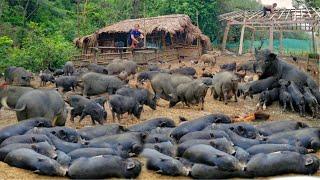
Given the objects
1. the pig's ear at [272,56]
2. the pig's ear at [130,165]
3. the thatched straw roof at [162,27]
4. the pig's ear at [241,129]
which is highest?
the thatched straw roof at [162,27]

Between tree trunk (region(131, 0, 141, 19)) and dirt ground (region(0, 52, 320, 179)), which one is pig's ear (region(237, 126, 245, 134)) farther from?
tree trunk (region(131, 0, 141, 19))

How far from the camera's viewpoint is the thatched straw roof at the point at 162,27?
29.5 meters

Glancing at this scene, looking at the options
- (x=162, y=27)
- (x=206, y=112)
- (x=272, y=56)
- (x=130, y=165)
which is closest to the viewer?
(x=130, y=165)

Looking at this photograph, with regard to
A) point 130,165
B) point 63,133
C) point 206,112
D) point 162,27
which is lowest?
point 206,112

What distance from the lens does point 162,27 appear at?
29625 millimetres

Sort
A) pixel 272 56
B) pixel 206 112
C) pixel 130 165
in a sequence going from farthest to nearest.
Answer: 1. pixel 272 56
2. pixel 206 112
3. pixel 130 165

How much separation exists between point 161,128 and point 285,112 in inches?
182

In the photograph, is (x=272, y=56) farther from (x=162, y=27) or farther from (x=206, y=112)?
(x=162, y=27)

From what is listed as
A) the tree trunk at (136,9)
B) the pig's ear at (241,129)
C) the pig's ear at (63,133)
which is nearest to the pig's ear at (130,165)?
the pig's ear at (63,133)

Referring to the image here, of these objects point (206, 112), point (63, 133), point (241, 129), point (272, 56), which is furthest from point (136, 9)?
point (63, 133)

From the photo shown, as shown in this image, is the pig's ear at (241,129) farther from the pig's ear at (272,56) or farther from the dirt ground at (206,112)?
the pig's ear at (272,56)

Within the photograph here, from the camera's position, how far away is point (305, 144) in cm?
1003

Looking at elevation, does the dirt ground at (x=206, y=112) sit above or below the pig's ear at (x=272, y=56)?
below

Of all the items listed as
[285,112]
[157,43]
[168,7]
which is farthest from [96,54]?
[285,112]
